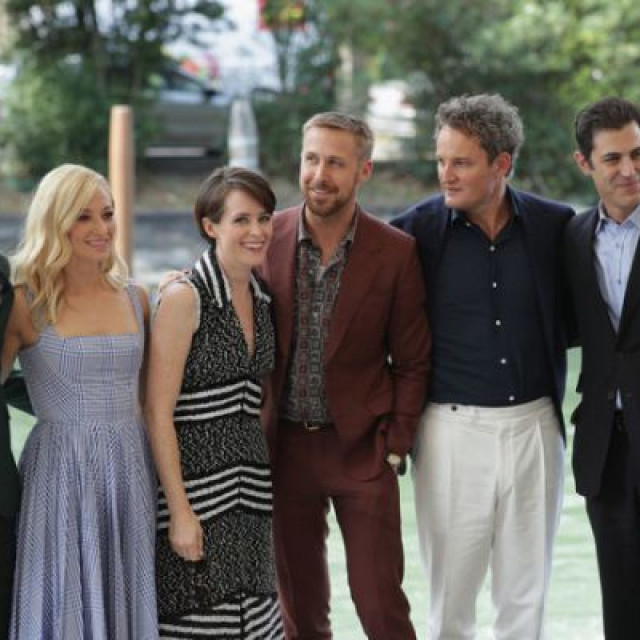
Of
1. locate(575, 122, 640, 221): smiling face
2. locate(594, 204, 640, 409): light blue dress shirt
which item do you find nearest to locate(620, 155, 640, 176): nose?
locate(575, 122, 640, 221): smiling face

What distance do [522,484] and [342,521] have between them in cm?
56

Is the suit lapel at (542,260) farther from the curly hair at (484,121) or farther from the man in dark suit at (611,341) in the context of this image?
the curly hair at (484,121)

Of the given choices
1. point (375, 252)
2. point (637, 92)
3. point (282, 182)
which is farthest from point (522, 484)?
point (282, 182)

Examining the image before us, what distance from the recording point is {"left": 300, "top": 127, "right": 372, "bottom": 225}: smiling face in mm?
4023

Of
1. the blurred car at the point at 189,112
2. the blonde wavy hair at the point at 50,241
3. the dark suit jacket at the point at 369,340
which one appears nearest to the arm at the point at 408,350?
the dark suit jacket at the point at 369,340

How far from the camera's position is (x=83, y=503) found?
363 centimetres

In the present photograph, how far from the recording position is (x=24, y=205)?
17.4 m

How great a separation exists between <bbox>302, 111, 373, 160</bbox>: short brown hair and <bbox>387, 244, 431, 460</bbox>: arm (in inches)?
Result: 13.4

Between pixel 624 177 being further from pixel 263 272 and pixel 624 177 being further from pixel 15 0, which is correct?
pixel 15 0

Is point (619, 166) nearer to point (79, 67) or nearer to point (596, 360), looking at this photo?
Result: point (596, 360)

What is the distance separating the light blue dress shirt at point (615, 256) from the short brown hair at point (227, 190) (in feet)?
3.26

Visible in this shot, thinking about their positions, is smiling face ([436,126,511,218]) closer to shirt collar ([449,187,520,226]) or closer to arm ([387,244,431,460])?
shirt collar ([449,187,520,226])

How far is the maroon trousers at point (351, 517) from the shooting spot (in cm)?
413

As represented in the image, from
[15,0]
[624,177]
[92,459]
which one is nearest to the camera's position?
[92,459]
